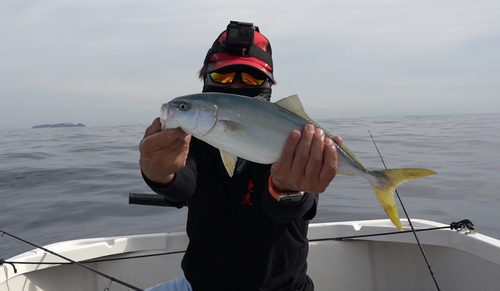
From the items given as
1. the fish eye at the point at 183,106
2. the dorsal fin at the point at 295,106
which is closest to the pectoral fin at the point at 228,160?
the fish eye at the point at 183,106

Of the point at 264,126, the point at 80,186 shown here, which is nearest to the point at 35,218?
the point at 80,186

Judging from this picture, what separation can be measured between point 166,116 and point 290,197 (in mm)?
992

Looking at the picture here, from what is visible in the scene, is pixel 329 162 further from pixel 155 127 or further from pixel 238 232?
pixel 155 127

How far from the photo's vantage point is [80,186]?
34.3 ft

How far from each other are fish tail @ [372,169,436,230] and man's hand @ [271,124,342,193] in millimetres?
467

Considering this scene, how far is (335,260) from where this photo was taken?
15.8ft

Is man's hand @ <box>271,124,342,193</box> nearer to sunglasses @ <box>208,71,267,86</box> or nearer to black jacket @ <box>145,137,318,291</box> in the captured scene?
black jacket @ <box>145,137,318,291</box>

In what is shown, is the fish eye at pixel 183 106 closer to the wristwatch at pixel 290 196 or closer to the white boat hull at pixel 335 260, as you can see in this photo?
the wristwatch at pixel 290 196

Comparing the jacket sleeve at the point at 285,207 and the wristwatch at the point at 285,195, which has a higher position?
the wristwatch at the point at 285,195

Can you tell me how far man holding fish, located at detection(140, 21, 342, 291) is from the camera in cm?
249

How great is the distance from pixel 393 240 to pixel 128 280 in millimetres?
3356

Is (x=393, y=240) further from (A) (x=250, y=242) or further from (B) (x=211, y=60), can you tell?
(B) (x=211, y=60)

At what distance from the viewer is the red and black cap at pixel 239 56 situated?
324 cm

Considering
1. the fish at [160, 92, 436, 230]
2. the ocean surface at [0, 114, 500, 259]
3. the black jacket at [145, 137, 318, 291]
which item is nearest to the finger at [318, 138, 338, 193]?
the fish at [160, 92, 436, 230]
